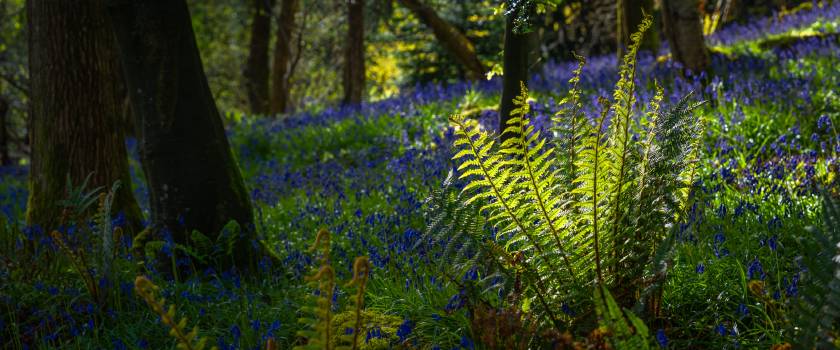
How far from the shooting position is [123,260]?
4344 mm

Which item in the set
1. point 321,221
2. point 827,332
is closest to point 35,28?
point 321,221

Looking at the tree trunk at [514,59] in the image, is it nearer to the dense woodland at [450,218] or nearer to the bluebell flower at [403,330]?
the dense woodland at [450,218]

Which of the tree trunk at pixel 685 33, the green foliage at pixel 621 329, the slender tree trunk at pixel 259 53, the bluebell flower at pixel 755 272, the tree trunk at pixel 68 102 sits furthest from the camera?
the slender tree trunk at pixel 259 53

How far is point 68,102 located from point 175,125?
67.9 inches

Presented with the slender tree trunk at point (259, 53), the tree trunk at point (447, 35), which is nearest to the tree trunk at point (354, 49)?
the tree trunk at point (447, 35)

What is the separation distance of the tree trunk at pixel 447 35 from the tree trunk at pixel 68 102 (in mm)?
6222

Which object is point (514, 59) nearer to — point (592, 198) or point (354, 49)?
point (592, 198)

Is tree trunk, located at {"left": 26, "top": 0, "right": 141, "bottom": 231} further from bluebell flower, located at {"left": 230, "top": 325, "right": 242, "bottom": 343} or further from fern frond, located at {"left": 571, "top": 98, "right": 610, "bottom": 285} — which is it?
fern frond, located at {"left": 571, "top": 98, "right": 610, "bottom": 285}

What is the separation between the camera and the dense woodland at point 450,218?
2.54 meters

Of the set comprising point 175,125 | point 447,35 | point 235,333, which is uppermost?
point 447,35

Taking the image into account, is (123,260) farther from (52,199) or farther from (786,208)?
(786,208)

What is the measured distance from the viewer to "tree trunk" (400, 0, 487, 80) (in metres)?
11.0

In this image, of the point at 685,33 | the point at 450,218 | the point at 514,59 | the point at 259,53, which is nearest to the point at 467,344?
the point at 450,218

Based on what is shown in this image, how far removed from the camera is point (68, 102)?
205 inches
